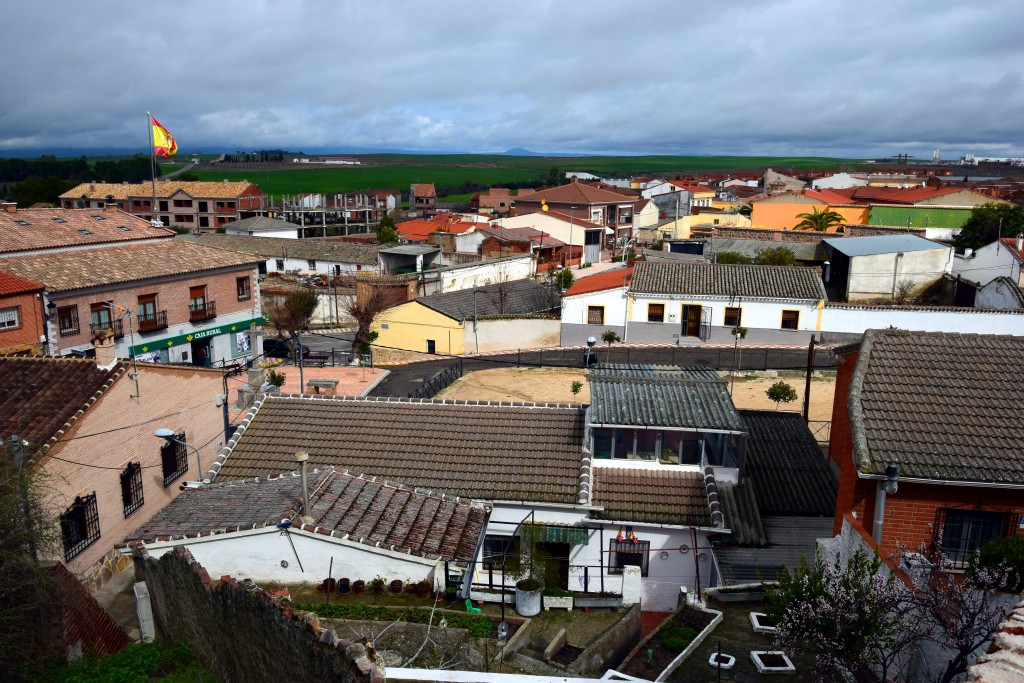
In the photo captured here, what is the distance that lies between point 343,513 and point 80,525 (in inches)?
281

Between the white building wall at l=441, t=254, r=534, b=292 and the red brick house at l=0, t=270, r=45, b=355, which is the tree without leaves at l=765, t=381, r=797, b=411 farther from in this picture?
the white building wall at l=441, t=254, r=534, b=292

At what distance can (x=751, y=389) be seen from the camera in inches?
1256

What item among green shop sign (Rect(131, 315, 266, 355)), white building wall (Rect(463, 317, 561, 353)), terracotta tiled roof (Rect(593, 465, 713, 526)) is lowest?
white building wall (Rect(463, 317, 561, 353))

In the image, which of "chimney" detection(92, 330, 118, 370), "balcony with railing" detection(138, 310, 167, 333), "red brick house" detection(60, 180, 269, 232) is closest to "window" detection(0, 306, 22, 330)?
"balcony with railing" detection(138, 310, 167, 333)

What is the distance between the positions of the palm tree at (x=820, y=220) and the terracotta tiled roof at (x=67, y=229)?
5348 cm

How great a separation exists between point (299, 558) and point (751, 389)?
23.7 metres

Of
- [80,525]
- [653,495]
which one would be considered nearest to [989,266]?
[653,495]

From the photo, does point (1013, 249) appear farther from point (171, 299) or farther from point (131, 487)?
point (131, 487)

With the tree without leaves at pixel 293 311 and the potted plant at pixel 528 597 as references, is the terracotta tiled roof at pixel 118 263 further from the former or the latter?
the potted plant at pixel 528 597

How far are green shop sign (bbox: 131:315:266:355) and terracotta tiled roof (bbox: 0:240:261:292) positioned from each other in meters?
2.69

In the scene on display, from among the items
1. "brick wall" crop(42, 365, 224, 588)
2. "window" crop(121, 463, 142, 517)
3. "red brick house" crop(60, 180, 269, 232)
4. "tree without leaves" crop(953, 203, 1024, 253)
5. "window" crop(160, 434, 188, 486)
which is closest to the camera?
"brick wall" crop(42, 365, 224, 588)

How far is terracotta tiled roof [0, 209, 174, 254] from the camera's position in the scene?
3081cm

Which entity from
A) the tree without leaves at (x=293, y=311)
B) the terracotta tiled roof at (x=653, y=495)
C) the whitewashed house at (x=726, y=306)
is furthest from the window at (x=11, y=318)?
the whitewashed house at (x=726, y=306)

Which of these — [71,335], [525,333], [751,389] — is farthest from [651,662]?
[525,333]
